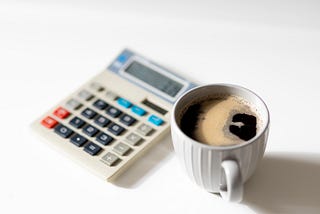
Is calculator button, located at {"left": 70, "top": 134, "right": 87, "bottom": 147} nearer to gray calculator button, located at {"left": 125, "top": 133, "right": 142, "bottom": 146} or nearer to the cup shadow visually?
gray calculator button, located at {"left": 125, "top": 133, "right": 142, "bottom": 146}

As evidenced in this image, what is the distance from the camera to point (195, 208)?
0.63m

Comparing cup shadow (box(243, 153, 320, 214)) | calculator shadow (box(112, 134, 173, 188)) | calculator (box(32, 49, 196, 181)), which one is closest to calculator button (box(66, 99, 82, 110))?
calculator (box(32, 49, 196, 181))

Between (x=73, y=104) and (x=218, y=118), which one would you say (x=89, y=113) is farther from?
(x=218, y=118)

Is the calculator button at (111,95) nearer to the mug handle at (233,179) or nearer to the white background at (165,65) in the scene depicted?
the white background at (165,65)

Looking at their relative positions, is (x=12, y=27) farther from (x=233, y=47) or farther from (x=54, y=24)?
(x=233, y=47)

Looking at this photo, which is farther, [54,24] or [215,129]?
[54,24]

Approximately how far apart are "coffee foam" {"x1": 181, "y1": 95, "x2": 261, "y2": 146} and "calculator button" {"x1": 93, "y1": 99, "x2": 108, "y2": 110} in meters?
0.14

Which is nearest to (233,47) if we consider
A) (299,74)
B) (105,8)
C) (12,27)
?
(299,74)

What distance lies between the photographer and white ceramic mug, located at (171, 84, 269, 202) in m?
0.55

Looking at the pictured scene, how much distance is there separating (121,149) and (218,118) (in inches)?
5.0

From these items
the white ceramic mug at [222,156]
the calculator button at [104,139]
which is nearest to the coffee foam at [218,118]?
the white ceramic mug at [222,156]

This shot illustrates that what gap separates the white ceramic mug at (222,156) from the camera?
1.81 feet

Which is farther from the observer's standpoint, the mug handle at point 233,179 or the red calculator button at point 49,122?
the red calculator button at point 49,122

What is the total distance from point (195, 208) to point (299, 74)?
10.1 inches
